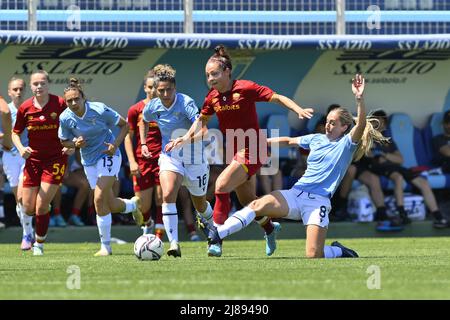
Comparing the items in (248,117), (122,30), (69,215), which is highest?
(122,30)

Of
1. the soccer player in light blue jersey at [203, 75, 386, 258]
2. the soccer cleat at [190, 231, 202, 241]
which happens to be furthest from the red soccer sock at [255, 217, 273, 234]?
the soccer cleat at [190, 231, 202, 241]

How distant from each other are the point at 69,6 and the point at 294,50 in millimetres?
3433

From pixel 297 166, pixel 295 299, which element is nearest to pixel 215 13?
pixel 297 166

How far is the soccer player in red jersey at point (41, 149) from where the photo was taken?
1340cm

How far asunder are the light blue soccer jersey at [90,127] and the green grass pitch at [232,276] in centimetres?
118

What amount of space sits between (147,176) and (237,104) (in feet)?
12.3

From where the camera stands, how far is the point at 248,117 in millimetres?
11781

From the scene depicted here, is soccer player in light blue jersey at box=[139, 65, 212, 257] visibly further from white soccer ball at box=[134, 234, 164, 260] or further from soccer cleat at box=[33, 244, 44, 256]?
soccer cleat at box=[33, 244, 44, 256]

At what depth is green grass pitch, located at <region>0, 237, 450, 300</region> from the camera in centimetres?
741

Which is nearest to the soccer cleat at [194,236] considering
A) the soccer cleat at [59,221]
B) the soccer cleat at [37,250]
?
the soccer cleat at [59,221]

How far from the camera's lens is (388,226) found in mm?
17359

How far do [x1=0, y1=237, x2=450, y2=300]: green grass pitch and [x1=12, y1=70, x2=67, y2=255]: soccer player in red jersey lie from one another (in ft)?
2.75

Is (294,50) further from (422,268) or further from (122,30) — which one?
(422,268)

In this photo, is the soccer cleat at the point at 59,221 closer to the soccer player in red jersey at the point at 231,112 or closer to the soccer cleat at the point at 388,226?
the soccer cleat at the point at 388,226
